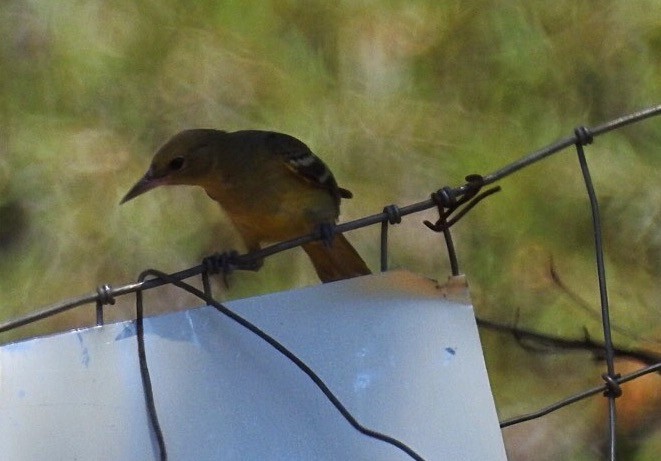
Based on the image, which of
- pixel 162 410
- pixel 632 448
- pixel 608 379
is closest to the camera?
pixel 162 410

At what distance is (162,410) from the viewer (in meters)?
0.71

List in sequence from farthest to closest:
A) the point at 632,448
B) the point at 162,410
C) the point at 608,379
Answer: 1. the point at 632,448
2. the point at 608,379
3. the point at 162,410

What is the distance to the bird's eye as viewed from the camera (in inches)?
53.7

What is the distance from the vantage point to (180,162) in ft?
4.53

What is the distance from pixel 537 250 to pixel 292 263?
46 centimetres

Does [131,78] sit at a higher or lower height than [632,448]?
higher

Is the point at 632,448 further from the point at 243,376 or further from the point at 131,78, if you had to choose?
the point at 131,78

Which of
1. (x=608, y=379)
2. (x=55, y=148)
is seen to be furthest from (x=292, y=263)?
(x=608, y=379)

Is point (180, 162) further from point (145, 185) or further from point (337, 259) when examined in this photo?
point (337, 259)

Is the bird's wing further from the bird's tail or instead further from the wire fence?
the wire fence

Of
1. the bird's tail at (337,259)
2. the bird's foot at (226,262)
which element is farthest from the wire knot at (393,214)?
the bird's tail at (337,259)

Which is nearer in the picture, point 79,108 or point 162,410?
point 162,410

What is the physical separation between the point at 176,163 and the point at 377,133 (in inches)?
19.4

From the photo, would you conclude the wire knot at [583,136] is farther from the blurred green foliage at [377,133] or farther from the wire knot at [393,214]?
the blurred green foliage at [377,133]
